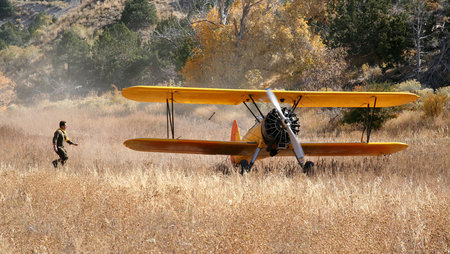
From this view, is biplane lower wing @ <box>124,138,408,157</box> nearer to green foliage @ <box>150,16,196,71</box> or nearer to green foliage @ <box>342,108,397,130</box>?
green foliage @ <box>342,108,397,130</box>

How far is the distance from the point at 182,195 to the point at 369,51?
1021 inches

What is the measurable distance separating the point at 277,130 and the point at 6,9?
89.9m

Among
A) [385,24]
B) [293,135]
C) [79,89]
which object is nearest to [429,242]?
[293,135]

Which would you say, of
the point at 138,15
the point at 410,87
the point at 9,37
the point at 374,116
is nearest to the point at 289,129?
the point at 374,116

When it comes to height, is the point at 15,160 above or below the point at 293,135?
below

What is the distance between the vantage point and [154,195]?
662 cm

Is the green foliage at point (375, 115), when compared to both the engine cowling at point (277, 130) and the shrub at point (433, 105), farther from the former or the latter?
the engine cowling at point (277, 130)

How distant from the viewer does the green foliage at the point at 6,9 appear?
83875mm

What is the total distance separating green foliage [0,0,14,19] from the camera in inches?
3302

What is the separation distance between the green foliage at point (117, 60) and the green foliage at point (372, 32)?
21.0m

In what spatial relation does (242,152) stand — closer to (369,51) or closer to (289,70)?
(289,70)

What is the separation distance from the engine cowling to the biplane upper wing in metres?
0.71

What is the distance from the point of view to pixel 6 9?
83.9 m

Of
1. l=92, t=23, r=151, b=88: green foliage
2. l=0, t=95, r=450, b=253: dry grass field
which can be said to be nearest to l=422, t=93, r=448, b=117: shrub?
l=0, t=95, r=450, b=253: dry grass field
